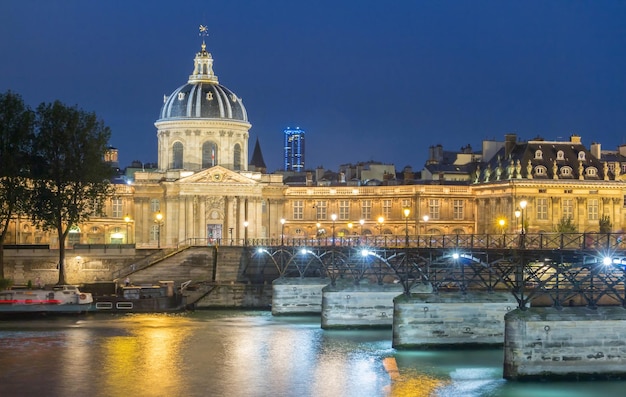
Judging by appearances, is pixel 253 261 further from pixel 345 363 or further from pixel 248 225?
pixel 345 363

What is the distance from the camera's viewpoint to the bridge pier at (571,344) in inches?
1984

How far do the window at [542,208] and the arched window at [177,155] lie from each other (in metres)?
37.9

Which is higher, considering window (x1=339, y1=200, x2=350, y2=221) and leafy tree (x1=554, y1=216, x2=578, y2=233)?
window (x1=339, y1=200, x2=350, y2=221)

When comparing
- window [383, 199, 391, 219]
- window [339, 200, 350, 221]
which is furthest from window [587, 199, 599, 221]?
window [339, 200, 350, 221]

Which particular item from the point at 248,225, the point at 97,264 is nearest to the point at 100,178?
the point at 97,264

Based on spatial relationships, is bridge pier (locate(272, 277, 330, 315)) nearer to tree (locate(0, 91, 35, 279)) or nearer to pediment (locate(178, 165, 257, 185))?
tree (locate(0, 91, 35, 279))

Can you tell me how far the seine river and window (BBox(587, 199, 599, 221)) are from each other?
2184 inches

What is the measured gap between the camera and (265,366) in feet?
198

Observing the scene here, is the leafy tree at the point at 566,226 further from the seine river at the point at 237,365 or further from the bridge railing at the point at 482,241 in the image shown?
the seine river at the point at 237,365

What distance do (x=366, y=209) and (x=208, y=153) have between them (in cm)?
2003

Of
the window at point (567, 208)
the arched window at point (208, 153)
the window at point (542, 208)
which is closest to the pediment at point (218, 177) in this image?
the arched window at point (208, 153)

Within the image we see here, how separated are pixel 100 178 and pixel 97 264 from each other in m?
10.3

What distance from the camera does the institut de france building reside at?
122 metres

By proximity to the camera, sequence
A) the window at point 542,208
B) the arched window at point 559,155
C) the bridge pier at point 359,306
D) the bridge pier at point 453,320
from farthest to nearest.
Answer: the arched window at point 559,155 → the window at point 542,208 → the bridge pier at point 359,306 → the bridge pier at point 453,320
